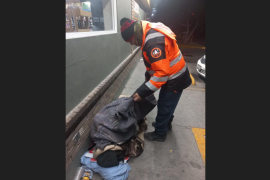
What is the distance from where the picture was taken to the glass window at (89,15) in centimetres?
220

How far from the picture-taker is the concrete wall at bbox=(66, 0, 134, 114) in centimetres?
180

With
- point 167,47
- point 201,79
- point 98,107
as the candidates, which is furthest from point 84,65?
point 201,79

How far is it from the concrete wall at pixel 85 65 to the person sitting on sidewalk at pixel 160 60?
575 mm

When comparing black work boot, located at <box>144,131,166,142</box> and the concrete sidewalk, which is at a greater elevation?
black work boot, located at <box>144,131,166,142</box>

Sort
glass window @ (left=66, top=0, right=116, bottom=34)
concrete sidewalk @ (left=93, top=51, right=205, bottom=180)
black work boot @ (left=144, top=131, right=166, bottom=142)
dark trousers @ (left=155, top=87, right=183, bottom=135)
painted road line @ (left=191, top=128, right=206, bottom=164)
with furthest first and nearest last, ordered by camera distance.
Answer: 1. black work boot @ (left=144, top=131, right=166, bottom=142)
2. painted road line @ (left=191, top=128, right=206, bottom=164)
3. dark trousers @ (left=155, top=87, right=183, bottom=135)
4. glass window @ (left=66, top=0, right=116, bottom=34)
5. concrete sidewalk @ (left=93, top=51, right=205, bottom=180)

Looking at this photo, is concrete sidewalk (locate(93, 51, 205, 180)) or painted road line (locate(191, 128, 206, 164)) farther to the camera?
painted road line (locate(191, 128, 206, 164))

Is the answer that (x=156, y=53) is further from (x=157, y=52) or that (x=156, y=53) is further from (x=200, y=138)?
(x=200, y=138)

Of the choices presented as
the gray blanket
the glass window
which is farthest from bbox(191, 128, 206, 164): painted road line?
the glass window

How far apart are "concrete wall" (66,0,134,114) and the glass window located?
265 millimetres

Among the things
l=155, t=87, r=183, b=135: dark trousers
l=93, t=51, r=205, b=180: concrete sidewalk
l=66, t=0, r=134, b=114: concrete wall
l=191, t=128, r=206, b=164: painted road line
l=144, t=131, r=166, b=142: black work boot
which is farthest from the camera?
l=144, t=131, r=166, b=142: black work boot

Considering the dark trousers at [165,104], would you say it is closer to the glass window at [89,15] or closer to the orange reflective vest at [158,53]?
the orange reflective vest at [158,53]

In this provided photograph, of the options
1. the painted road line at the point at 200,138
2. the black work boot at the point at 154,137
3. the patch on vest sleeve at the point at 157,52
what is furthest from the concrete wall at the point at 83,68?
the painted road line at the point at 200,138

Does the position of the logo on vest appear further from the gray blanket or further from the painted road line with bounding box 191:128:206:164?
the painted road line with bounding box 191:128:206:164

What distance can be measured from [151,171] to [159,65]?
4.64 feet
